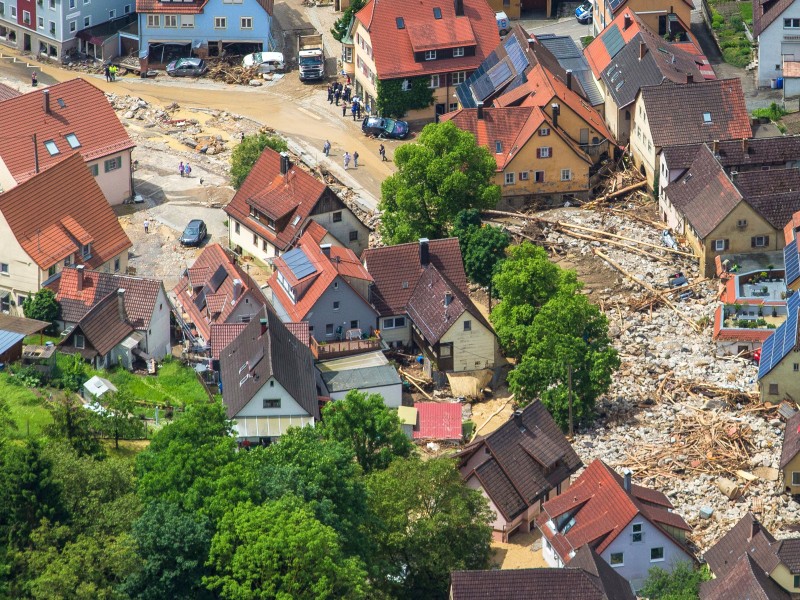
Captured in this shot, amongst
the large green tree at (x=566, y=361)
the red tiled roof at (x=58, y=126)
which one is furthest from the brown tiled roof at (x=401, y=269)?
the red tiled roof at (x=58, y=126)

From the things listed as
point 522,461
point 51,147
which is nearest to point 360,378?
point 522,461

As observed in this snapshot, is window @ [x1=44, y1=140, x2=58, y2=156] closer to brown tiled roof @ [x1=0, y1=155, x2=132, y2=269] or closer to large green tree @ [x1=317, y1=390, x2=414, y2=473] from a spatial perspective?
brown tiled roof @ [x1=0, y1=155, x2=132, y2=269]

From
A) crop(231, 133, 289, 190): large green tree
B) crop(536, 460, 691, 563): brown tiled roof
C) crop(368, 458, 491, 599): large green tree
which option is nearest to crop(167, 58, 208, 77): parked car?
crop(231, 133, 289, 190): large green tree

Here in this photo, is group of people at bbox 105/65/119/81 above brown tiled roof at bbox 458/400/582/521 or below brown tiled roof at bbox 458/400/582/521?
above

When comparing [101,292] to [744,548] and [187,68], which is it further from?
[187,68]

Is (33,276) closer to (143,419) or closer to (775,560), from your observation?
(143,419)

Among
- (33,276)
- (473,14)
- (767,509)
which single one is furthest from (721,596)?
(473,14)

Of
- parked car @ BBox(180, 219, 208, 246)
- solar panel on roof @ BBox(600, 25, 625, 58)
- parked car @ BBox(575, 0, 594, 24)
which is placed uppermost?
solar panel on roof @ BBox(600, 25, 625, 58)
